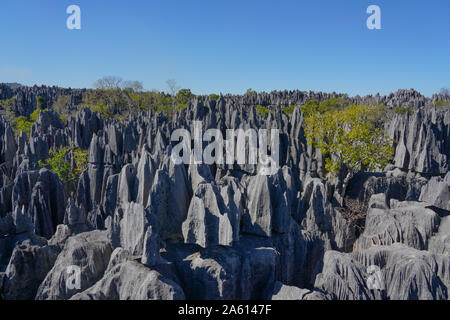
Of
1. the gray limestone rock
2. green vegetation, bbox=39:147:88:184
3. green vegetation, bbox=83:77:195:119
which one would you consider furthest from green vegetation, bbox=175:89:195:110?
the gray limestone rock

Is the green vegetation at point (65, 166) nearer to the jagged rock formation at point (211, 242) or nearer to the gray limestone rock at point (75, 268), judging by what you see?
the jagged rock formation at point (211, 242)

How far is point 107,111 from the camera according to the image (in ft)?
220

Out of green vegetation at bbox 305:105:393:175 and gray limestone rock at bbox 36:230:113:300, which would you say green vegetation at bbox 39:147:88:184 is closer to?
gray limestone rock at bbox 36:230:113:300

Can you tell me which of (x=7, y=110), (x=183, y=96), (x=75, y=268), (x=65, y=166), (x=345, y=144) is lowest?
(x=75, y=268)

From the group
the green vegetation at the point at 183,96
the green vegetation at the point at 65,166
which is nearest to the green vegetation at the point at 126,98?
the green vegetation at the point at 183,96

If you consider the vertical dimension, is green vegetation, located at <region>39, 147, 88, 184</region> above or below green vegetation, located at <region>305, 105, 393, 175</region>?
below

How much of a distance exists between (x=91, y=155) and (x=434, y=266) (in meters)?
21.6

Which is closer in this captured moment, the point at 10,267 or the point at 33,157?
the point at 10,267

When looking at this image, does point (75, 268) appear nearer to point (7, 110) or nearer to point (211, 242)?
point (211, 242)

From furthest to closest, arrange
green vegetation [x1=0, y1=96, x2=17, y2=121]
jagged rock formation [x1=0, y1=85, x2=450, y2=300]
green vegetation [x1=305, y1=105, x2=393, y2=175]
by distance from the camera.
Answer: green vegetation [x1=0, y1=96, x2=17, y2=121], green vegetation [x1=305, y1=105, x2=393, y2=175], jagged rock formation [x1=0, y1=85, x2=450, y2=300]

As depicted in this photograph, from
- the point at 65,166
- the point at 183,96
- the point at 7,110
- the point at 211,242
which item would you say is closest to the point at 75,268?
the point at 211,242
